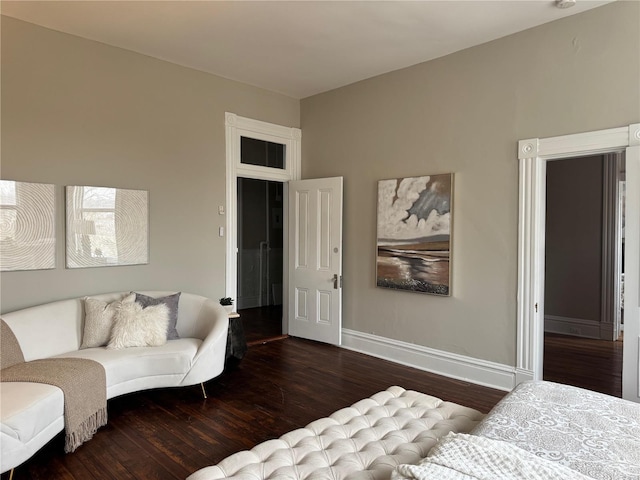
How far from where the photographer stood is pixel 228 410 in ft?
11.1

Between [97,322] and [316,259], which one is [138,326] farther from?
[316,259]

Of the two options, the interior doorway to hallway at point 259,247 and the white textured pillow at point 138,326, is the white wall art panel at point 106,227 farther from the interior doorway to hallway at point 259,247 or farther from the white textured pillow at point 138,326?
the interior doorway to hallway at point 259,247

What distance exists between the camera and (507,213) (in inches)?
154

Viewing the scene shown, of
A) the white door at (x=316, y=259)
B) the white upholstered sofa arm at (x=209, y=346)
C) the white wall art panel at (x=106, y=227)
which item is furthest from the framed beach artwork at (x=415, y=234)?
the white wall art panel at (x=106, y=227)

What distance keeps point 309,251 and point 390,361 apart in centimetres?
173

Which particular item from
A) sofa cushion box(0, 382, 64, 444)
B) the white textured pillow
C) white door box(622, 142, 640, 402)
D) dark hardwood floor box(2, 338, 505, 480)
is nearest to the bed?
dark hardwood floor box(2, 338, 505, 480)

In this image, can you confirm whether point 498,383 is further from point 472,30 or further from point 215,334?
point 472,30

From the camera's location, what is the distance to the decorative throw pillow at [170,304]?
3834mm

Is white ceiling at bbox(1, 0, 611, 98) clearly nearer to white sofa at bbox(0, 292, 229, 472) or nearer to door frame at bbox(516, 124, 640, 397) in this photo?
door frame at bbox(516, 124, 640, 397)

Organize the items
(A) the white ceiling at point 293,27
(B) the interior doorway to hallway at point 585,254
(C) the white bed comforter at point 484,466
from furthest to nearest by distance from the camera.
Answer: (B) the interior doorway to hallway at point 585,254
(A) the white ceiling at point 293,27
(C) the white bed comforter at point 484,466

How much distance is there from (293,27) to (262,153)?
1.97 m

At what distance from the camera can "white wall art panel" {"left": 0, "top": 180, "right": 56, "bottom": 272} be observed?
11.7ft

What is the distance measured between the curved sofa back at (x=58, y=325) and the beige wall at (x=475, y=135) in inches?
77.2

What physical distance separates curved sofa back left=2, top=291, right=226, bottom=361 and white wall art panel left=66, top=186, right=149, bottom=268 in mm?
403
